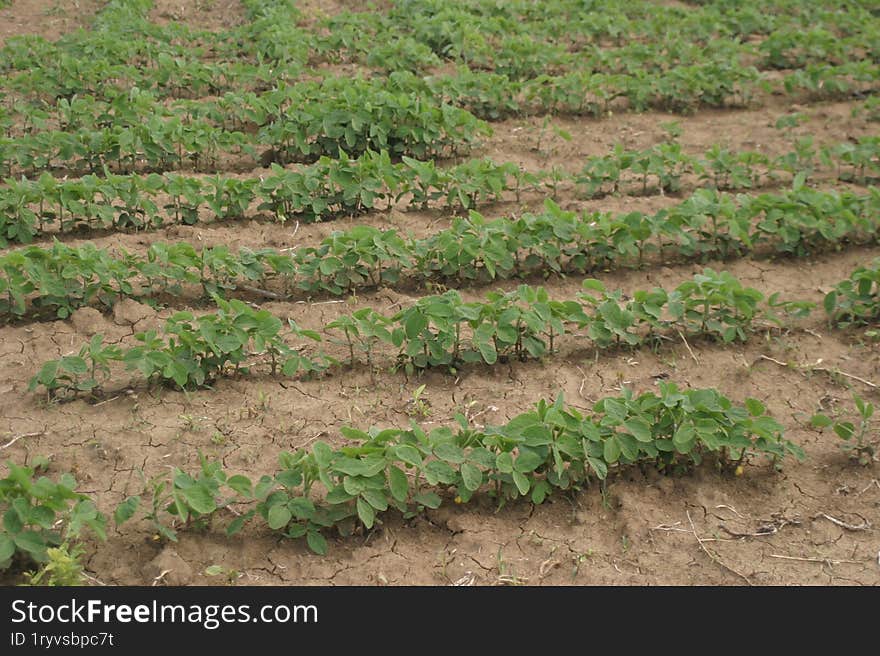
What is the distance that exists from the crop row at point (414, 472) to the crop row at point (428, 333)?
0.66 meters

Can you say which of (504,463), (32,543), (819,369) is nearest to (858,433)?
(819,369)

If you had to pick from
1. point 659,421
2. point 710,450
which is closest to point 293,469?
point 659,421

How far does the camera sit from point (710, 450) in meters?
4.58

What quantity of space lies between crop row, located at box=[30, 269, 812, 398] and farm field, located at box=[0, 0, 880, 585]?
2cm

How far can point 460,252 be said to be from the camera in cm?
586

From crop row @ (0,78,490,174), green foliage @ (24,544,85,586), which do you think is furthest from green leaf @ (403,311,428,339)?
crop row @ (0,78,490,174)

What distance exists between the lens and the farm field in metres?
4.09

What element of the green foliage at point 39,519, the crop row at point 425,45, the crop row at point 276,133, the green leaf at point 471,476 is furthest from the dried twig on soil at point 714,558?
the crop row at point 425,45

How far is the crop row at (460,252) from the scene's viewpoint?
18.1 ft

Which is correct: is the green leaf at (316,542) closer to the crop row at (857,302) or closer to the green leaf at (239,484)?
the green leaf at (239,484)

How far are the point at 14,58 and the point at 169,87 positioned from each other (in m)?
1.44

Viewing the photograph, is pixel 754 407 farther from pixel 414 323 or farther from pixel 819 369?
pixel 414 323

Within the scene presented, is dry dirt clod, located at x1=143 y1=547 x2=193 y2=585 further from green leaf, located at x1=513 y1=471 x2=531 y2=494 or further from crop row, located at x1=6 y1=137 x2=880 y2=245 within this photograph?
crop row, located at x1=6 y1=137 x2=880 y2=245
